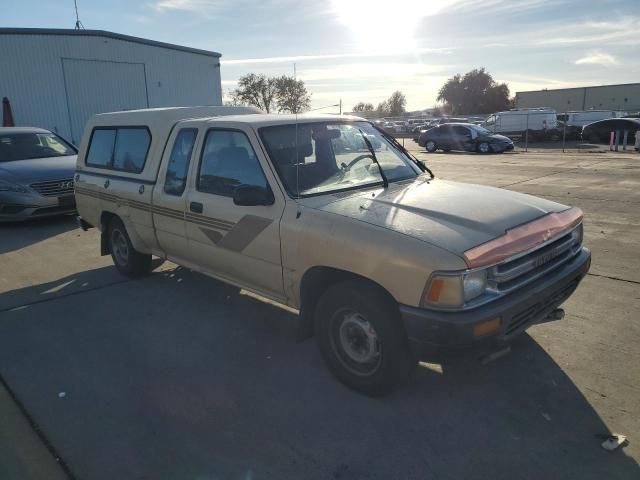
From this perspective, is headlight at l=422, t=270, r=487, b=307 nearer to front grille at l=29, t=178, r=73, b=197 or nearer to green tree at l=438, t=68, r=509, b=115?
front grille at l=29, t=178, r=73, b=197

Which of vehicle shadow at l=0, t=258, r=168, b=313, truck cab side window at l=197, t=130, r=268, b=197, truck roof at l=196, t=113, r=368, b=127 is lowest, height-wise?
vehicle shadow at l=0, t=258, r=168, b=313

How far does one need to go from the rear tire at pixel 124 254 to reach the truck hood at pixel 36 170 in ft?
12.0

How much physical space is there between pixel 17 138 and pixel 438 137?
804 inches

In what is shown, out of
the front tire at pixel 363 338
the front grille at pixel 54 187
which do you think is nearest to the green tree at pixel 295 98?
the front tire at pixel 363 338

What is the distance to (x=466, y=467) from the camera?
8.68 ft

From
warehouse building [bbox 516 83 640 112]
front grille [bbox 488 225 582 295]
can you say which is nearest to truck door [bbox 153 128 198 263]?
front grille [bbox 488 225 582 295]

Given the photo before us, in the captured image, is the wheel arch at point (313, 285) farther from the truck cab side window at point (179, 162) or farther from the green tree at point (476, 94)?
the green tree at point (476, 94)

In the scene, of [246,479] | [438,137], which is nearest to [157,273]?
[246,479]

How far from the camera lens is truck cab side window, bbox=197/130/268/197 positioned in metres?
3.90

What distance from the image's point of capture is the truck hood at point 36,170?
8.59 meters

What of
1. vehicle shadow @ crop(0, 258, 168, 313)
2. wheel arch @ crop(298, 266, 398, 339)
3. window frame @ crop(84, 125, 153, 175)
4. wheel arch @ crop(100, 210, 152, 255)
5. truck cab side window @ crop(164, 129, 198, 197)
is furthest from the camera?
wheel arch @ crop(100, 210, 152, 255)

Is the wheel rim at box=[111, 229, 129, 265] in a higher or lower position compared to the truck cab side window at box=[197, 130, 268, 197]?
lower

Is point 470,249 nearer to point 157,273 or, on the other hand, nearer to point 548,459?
point 548,459

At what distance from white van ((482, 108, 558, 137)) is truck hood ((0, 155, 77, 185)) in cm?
2718
